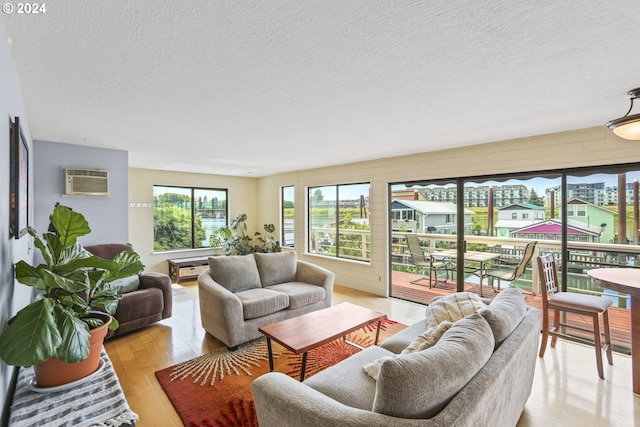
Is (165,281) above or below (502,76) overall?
below

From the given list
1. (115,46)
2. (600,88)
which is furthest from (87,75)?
(600,88)

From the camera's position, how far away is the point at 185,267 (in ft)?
20.1

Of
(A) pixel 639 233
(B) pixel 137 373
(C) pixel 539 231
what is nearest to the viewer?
(B) pixel 137 373

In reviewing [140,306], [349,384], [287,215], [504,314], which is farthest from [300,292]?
[287,215]

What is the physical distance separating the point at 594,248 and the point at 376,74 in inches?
127

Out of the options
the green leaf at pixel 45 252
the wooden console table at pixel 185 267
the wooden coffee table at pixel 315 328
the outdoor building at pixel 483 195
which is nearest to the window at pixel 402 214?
the outdoor building at pixel 483 195

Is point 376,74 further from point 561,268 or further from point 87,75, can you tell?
point 561,268

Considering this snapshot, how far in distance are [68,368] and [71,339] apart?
28cm

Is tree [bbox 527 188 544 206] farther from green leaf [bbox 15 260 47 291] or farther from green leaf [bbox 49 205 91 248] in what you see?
green leaf [bbox 15 260 47 291]

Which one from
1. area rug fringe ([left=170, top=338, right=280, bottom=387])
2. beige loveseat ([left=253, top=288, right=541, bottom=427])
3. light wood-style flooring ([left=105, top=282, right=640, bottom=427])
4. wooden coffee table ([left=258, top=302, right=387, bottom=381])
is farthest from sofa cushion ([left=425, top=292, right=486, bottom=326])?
area rug fringe ([left=170, top=338, right=280, bottom=387])

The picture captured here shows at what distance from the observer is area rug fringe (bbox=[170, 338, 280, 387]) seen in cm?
259

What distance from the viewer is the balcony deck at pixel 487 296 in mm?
3146

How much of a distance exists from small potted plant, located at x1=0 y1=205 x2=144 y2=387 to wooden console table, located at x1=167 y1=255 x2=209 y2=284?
4.52 metres

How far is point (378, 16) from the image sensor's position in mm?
1389
